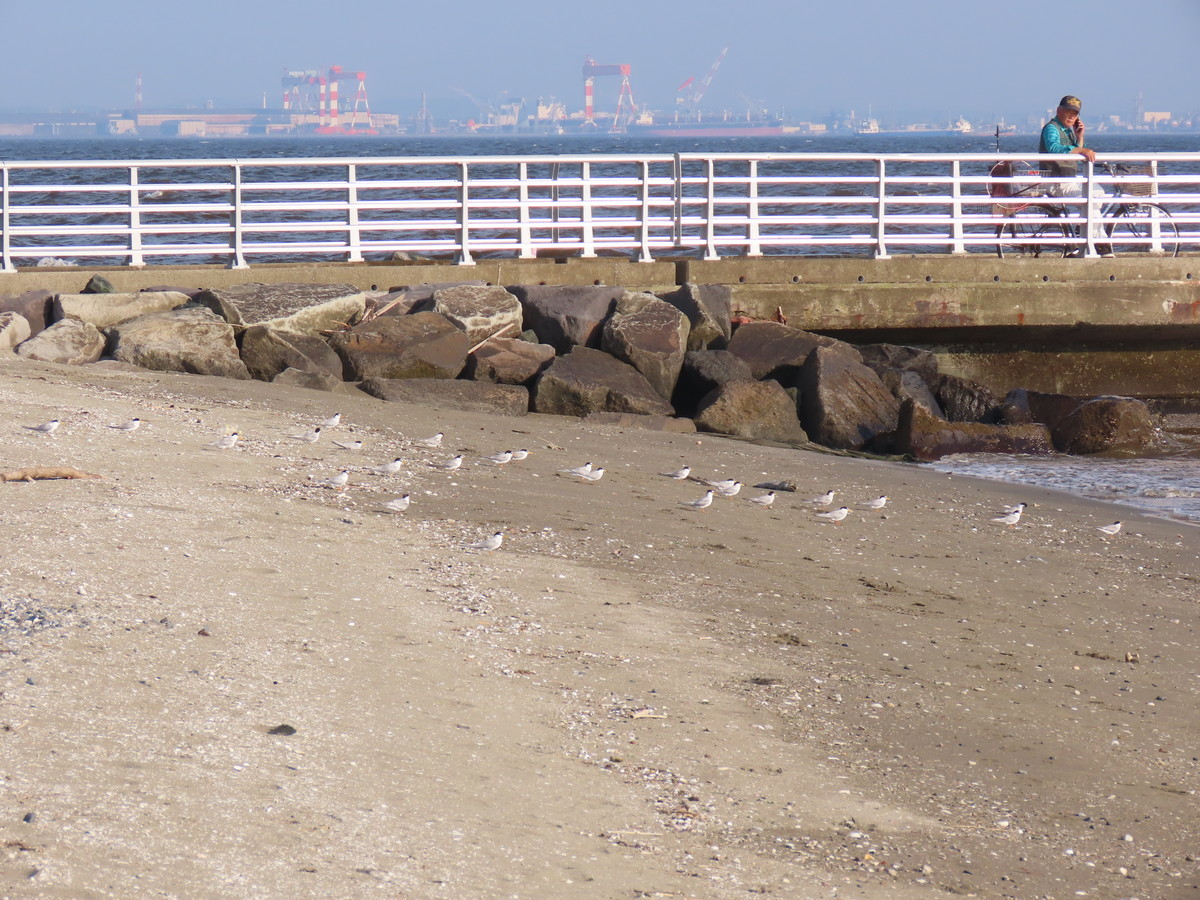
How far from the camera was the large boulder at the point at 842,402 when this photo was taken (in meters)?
13.5

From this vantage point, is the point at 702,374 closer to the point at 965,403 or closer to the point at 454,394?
the point at 454,394

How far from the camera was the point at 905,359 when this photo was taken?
15.4 m

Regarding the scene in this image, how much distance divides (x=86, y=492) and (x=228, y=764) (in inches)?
145

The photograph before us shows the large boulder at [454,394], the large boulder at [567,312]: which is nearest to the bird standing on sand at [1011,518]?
the large boulder at [454,394]

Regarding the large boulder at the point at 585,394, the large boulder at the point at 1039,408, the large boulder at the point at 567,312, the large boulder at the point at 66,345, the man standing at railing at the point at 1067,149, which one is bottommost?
the large boulder at the point at 1039,408

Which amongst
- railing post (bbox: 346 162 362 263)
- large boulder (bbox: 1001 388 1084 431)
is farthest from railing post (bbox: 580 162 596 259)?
large boulder (bbox: 1001 388 1084 431)

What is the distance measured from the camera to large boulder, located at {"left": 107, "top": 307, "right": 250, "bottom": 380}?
12.6 m

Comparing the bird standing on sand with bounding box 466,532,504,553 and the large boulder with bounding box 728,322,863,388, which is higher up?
the large boulder with bounding box 728,322,863,388

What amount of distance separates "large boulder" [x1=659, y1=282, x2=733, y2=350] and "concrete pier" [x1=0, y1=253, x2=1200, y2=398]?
1.69ft

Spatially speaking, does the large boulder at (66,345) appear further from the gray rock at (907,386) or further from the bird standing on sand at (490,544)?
the gray rock at (907,386)

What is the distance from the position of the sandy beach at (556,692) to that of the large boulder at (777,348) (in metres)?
5.35

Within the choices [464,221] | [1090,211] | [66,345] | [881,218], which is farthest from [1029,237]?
[66,345]

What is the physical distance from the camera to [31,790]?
4000 millimetres

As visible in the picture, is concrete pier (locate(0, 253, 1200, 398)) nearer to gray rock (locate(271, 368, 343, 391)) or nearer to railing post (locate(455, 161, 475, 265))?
railing post (locate(455, 161, 475, 265))
